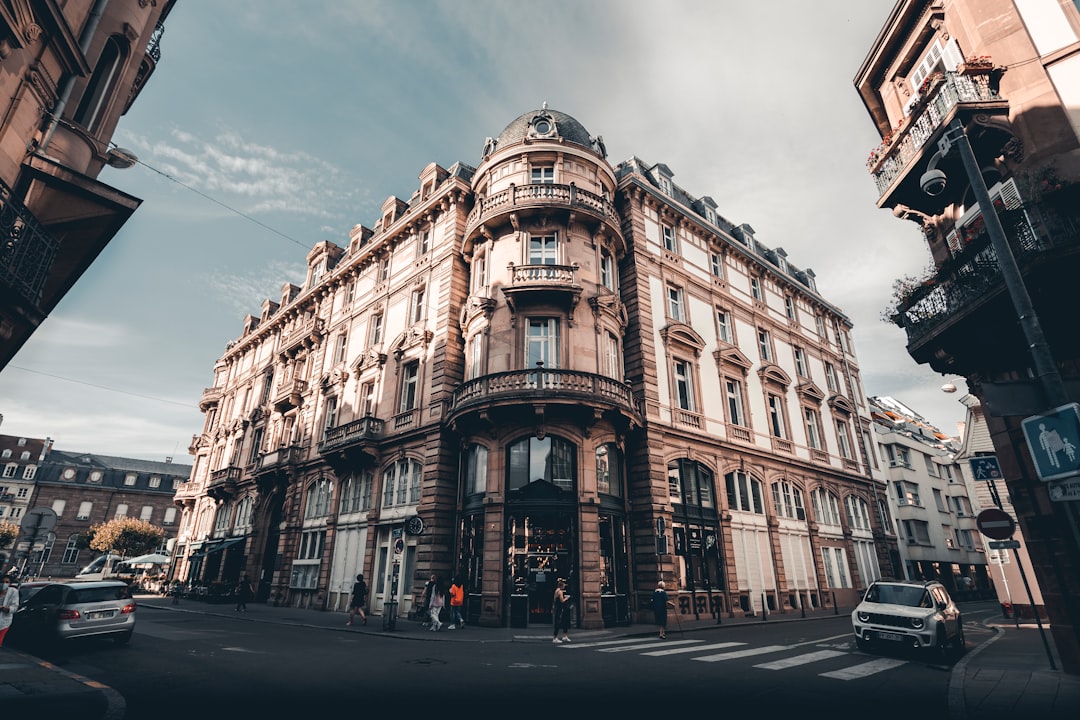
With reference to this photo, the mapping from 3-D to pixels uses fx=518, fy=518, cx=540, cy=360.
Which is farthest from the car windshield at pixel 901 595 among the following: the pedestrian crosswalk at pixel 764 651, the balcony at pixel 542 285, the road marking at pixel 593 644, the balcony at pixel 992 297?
the balcony at pixel 542 285

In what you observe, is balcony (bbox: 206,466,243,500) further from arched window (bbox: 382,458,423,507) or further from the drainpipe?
the drainpipe

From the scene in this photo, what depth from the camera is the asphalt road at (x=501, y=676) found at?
7.15 m

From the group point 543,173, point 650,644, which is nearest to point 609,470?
point 650,644

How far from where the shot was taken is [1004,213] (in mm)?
9461

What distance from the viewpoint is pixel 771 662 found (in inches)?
426

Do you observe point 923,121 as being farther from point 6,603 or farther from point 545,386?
point 6,603

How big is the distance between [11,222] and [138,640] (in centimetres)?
1158

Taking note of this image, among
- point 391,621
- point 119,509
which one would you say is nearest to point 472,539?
point 391,621

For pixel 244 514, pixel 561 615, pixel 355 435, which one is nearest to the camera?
Result: pixel 561 615

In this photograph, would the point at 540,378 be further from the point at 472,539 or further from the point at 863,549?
the point at 863,549


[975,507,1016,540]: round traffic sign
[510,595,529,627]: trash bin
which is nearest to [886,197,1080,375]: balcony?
[975,507,1016,540]: round traffic sign

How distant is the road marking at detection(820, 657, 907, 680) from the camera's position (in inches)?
375

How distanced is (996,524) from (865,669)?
3.71 m

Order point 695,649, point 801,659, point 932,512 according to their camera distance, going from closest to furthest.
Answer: point 801,659, point 695,649, point 932,512
